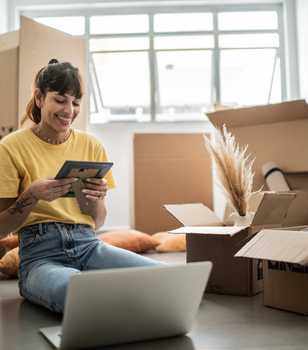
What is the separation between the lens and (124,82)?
4.37 m

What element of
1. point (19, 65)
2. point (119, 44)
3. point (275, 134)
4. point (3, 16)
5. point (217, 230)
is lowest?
point (217, 230)

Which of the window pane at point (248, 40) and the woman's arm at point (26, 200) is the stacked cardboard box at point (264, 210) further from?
the window pane at point (248, 40)

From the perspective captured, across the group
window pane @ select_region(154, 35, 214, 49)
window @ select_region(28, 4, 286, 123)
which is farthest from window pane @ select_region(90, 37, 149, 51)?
window pane @ select_region(154, 35, 214, 49)

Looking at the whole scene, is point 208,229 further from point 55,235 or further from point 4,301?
point 4,301

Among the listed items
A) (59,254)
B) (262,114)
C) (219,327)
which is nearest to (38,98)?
(59,254)

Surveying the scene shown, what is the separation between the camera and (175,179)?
3.75 meters

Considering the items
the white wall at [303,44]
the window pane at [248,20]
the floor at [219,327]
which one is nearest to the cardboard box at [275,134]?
the floor at [219,327]

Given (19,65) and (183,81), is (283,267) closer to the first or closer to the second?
(19,65)

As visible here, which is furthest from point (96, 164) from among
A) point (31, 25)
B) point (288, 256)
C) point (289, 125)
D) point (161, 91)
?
point (161, 91)

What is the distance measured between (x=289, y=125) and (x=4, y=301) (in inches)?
64.6

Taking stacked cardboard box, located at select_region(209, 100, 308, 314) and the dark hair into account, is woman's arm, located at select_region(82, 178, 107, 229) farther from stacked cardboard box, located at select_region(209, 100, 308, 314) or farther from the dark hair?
stacked cardboard box, located at select_region(209, 100, 308, 314)

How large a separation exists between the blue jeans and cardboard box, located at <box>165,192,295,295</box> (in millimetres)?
277

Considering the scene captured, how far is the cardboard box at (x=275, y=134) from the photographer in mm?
2326

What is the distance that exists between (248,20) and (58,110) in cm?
336
